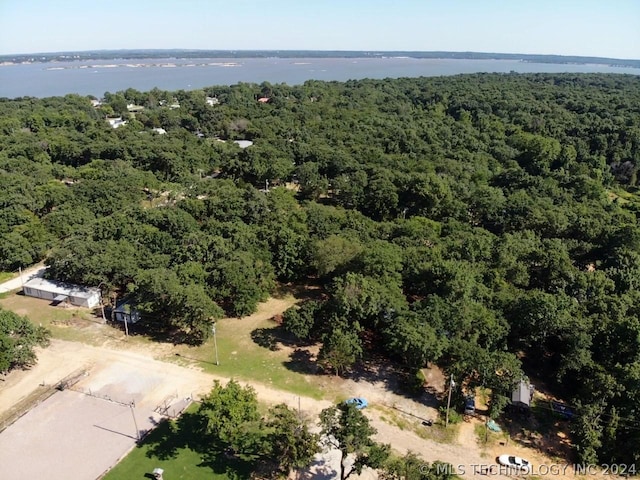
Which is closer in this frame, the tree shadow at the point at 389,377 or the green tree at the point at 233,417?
the green tree at the point at 233,417

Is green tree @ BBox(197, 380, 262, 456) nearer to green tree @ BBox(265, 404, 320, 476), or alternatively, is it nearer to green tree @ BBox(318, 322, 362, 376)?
green tree @ BBox(265, 404, 320, 476)

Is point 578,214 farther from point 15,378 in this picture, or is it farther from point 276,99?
point 276,99

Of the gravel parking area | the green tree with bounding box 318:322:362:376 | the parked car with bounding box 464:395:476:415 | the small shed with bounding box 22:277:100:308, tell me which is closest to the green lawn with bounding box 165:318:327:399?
the green tree with bounding box 318:322:362:376

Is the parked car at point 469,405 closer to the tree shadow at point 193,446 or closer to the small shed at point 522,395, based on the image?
the small shed at point 522,395

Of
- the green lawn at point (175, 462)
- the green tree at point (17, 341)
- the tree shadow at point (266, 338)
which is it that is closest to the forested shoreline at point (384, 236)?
the tree shadow at point (266, 338)

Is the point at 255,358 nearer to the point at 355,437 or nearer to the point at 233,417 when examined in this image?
the point at 233,417

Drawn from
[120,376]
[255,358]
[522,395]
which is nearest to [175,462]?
[120,376]
